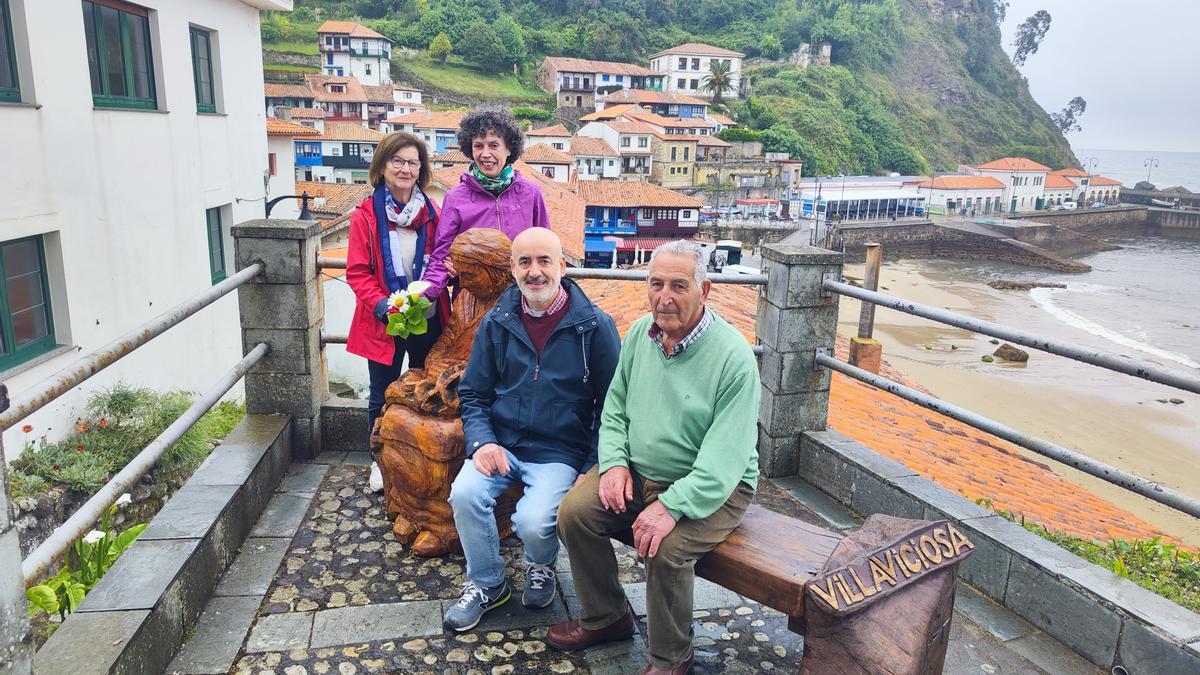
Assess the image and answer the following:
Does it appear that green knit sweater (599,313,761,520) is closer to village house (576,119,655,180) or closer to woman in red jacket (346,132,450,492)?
woman in red jacket (346,132,450,492)

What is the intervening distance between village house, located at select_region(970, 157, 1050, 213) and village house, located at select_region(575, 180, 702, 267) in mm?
47522

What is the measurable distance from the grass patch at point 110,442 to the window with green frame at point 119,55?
13.0ft

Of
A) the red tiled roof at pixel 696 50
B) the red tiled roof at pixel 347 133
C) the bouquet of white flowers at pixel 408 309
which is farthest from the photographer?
the red tiled roof at pixel 696 50

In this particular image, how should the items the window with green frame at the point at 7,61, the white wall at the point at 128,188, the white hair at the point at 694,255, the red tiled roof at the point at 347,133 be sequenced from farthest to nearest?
1. the red tiled roof at the point at 347,133
2. the white wall at the point at 128,188
3. the window with green frame at the point at 7,61
4. the white hair at the point at 694,255

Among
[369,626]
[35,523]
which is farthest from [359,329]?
[35,523]

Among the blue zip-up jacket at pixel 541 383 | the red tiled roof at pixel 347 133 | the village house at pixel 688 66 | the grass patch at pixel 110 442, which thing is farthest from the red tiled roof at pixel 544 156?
the village house at pixel 688 66

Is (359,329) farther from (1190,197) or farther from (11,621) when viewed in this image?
(1190,197)

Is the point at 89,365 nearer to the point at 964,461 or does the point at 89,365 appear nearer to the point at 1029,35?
the point at 964,461

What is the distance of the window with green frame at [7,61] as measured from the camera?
8.82 meters

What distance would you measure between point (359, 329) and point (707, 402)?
228 cm

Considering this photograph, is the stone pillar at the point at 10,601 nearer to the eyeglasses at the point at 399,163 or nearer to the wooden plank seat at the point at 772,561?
the wooden plank seat at the point at 772,561

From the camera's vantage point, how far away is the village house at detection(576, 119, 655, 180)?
5841 centimetres

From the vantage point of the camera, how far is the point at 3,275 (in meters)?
8.65

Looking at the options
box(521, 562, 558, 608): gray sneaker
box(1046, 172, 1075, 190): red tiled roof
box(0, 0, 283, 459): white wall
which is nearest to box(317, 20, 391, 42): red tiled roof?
box(0, 0, 283, 459): white wall
